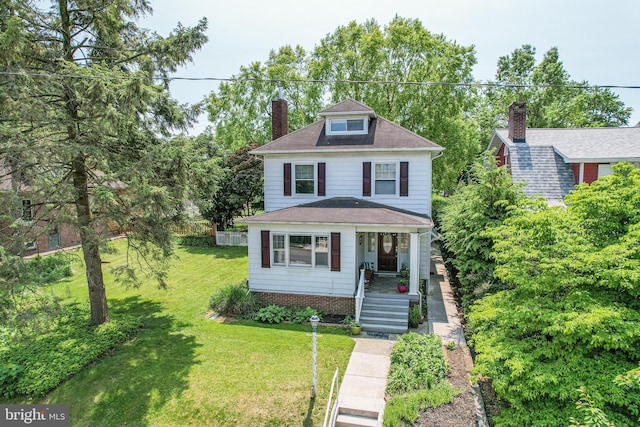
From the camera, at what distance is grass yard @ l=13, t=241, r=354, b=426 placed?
8047mm

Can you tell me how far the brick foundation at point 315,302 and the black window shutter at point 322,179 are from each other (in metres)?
4.96

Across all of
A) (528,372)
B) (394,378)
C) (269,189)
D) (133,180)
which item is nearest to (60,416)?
(133,180)

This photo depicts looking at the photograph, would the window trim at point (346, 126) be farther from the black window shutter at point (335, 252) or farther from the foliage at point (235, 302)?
the foliage at point (235, 302)

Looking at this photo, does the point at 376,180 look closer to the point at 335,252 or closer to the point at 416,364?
the point at 335,252

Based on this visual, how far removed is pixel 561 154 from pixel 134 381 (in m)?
19.6

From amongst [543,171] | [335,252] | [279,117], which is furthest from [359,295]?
[543,171]

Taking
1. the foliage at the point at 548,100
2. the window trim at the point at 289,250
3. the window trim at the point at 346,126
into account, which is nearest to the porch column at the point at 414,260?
the window trim at the point at 289,250

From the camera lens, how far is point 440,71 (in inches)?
1013

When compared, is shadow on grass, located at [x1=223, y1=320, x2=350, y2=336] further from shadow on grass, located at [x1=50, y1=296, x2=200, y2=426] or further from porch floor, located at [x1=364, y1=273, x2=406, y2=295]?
porch floor, located at [x1=364, y1=273, x2=406, y2=295]

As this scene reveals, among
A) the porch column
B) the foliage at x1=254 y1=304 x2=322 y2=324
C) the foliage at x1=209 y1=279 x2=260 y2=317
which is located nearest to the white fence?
the foliage at x1=209 y1=279 x2=260 y2=317

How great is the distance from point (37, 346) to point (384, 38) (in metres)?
27.2

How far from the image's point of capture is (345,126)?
16969 mm

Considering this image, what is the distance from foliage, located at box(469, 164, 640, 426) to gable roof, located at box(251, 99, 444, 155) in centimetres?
803

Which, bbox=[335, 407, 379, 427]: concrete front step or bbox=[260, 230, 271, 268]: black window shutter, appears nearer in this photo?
bbox=[335, 407, 379, 427]: concrete front step
